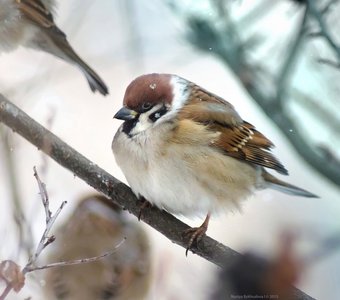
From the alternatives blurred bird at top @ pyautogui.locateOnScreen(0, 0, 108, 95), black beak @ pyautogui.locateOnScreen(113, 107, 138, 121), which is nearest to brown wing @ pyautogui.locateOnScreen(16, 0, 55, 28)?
blurred bird at top @ pyautogui.locateOnScreen(0, 0, 108, 95)

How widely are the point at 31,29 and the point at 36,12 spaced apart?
7 centimetres

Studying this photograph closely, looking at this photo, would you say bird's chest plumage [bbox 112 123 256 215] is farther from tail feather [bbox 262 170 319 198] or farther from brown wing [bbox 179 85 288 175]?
tail feather [bbox 262 170 319 198]

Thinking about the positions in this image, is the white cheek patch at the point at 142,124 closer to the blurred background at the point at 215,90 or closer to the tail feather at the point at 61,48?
the blurred background at the point at 215,90

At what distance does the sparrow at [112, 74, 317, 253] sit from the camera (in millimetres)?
2066

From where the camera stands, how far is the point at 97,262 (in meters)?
2.18

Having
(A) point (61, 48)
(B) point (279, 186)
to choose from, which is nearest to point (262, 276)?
(B) point (279, 186)

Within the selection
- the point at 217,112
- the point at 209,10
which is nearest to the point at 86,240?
the point at 217,112

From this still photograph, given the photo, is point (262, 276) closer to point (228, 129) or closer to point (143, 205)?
point (143, 205)

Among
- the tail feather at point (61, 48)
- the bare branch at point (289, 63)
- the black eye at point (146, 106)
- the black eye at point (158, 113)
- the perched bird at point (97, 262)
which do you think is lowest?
the perched bird at point (97, 262)

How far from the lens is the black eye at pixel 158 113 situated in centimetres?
212

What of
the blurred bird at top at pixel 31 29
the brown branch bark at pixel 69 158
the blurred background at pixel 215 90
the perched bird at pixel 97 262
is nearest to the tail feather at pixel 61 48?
the blurred bird at top at pixel 31 29

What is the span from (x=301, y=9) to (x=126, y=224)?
2.60 ft

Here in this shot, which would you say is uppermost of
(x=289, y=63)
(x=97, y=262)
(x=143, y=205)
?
(x=289, y=63)

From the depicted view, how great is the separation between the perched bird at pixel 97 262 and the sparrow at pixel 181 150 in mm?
175
